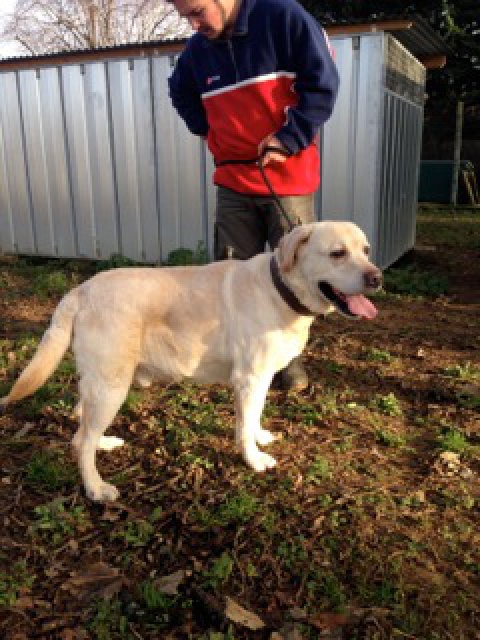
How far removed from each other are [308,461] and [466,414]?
1235 mm

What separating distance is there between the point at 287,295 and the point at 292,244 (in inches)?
10.8

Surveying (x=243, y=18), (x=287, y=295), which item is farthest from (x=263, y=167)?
(x=287, y=295)

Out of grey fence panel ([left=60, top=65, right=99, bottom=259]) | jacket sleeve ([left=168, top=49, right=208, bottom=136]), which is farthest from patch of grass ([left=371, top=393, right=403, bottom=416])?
grey fence panel ([left=60, top=65, right=99, bottom=259])

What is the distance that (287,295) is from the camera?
2936mm

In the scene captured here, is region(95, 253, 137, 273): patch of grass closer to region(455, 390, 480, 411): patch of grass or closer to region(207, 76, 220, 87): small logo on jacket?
region(207, 76, 220, 87): small logo on jacket

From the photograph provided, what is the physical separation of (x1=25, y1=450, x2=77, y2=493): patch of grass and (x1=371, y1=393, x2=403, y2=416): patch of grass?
202 cm

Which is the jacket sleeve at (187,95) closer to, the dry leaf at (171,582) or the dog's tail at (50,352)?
the dog's tail at (50,352)

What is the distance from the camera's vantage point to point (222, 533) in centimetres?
267

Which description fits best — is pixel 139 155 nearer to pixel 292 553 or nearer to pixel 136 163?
pixel 136 163

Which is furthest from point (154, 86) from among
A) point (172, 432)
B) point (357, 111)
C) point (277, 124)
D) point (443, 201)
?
point (443, 201)

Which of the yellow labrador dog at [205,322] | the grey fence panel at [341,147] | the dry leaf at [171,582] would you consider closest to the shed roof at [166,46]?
the grey fence panel at [341,147]

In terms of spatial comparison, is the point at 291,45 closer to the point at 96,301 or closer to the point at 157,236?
the point at 96,301

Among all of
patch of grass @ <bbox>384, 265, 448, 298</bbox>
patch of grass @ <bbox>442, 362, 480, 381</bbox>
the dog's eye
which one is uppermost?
the dog's eye

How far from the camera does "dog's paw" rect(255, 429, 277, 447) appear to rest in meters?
3.48
